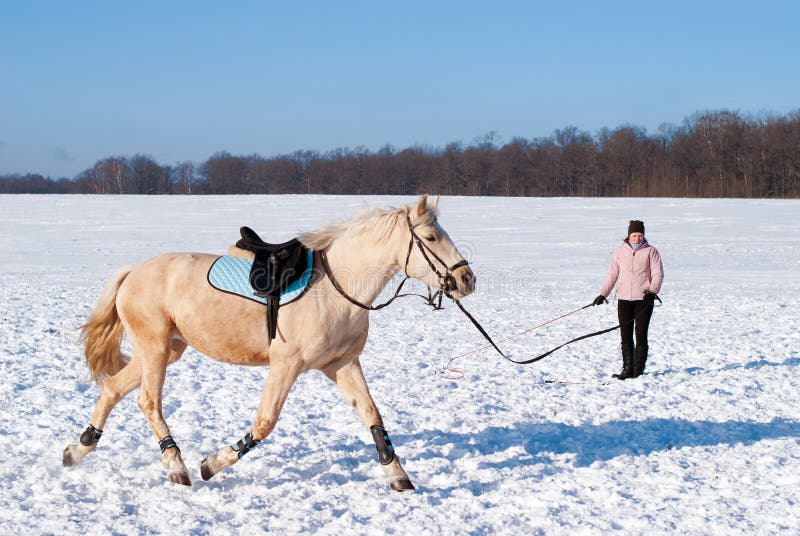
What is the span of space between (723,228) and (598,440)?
1108 inches

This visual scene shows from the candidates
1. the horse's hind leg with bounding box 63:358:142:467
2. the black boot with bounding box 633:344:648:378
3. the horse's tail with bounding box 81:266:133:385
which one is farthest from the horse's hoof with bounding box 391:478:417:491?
the black boot with bounding box 633:344:648:378

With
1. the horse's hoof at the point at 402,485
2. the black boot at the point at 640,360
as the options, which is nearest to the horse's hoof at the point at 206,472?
the horse's hoof at the point at 402,485

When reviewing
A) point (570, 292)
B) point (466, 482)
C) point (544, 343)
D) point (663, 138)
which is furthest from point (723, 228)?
point (663, 138)

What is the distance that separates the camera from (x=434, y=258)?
4391 millimetres

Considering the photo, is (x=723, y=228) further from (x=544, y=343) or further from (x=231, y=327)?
(x=231, y=327)

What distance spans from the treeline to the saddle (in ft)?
212

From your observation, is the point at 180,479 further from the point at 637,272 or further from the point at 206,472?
the point at 637,272

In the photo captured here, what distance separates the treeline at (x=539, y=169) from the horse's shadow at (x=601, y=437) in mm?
62146

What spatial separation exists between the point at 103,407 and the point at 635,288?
5.62m

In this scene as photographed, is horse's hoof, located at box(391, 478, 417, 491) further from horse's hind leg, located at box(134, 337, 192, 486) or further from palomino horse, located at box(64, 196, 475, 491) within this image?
horse's hind leg, located at box(134, 337, 192, 486)

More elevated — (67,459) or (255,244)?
(255,244)

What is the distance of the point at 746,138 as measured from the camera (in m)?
70.1

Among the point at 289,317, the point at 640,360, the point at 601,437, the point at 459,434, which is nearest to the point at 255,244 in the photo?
the point at 289,317

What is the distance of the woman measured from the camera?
26.0 ft
